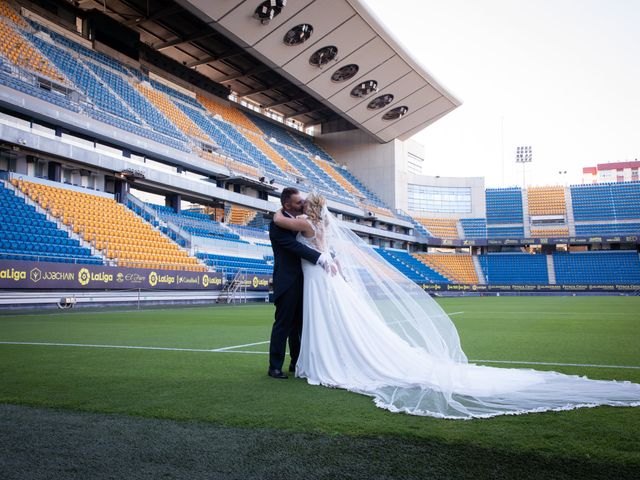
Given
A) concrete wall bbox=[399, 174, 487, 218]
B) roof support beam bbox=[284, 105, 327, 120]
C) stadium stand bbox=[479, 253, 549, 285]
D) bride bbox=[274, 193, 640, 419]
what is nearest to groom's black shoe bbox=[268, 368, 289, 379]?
bride bbox=[274, 193, 640, 419]

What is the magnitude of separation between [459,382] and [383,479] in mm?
2146

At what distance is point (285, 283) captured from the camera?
4.87 metres

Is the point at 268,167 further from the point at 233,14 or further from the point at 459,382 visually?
the point at 459,382

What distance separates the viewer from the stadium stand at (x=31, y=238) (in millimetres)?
15531

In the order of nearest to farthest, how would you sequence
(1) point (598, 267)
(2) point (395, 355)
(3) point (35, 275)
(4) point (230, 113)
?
1. (2) point (395, 355)
2. (3) point (35, 275)
3. (4) point (230, 113)
4. (1) point (598, 267)

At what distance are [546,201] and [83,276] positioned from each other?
51.4 meters

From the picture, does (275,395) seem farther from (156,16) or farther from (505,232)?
(505,232)

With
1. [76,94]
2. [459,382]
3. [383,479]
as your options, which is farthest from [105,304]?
[383,479]

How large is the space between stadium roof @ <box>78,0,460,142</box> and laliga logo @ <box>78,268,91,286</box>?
15711 mm

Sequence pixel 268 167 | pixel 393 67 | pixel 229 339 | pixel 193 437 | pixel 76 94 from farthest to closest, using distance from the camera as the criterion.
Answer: pixel 393 67 < pixel 268 167 < pixel 76 94 < pixel 229 339 < pixel 193 437

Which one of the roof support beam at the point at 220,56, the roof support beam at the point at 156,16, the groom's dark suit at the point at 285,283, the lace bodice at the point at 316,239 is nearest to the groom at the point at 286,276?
the groom's dark suit at the point at 285,283

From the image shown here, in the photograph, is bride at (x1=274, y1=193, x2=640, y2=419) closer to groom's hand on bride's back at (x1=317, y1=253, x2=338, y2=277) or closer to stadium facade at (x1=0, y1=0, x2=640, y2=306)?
groom's hand on bride's back at (x1=317, y1=253, x2=338, y2=277)

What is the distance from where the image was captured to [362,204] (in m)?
46.0

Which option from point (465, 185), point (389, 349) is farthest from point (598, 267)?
point (389, 349)
